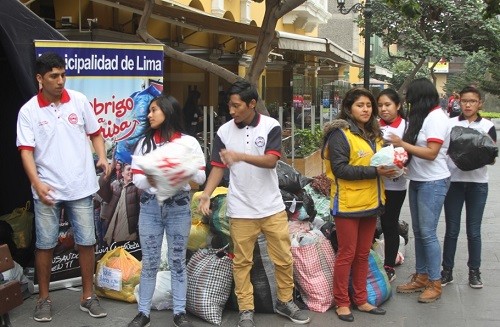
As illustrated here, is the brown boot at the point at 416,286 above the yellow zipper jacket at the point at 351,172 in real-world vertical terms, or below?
below

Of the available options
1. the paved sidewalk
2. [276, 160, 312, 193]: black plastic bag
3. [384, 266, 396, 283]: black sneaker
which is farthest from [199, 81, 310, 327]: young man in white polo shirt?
[384, 266, 396, 283]: black sneaker

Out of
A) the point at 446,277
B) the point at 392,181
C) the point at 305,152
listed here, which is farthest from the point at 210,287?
the point at 305,152

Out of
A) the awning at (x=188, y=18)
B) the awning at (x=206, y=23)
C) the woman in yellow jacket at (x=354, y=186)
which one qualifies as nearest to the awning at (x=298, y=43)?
the awning at (x=206, y=23)

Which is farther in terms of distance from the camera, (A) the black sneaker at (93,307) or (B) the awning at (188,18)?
(B) the awning at (188,18)

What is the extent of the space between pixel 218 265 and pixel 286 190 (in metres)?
1.09

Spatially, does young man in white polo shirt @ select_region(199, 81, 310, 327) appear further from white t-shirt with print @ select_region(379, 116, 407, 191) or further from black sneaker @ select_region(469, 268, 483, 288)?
→ black sneaker @ select_region(469, 268, 483, 288)

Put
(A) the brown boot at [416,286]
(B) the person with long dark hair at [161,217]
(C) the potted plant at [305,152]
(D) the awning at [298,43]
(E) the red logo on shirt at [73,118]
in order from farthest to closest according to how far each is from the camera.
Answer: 1. (C) the potted plant at [305,152]
2. (D) the awning at [298,43]
3. (A) the brown boot at [416,286]
4. (E) the red logo on shirt at [73,118]
5. (B) the person with long dark hair at [161,217]

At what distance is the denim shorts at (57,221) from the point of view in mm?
5427

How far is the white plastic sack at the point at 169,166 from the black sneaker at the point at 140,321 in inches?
36.8

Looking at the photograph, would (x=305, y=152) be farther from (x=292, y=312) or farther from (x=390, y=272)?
(x=292, y=312)

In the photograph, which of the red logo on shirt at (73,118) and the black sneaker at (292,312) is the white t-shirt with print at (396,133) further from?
the red logo on shirt at (73,118)

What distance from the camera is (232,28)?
13328 mm

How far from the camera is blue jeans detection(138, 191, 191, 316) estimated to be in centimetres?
516

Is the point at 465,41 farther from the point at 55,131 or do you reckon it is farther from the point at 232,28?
the point at 55,131
